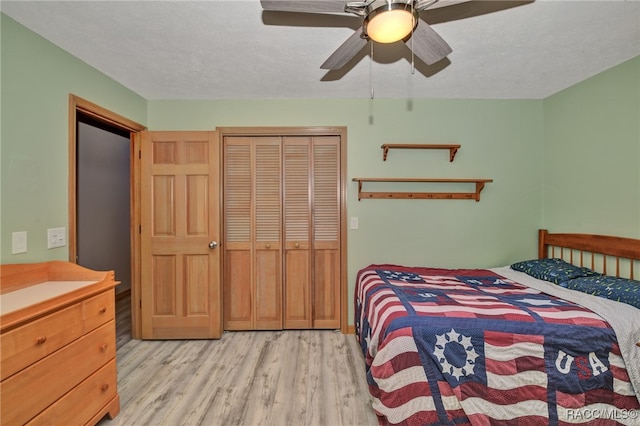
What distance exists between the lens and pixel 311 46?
190 centimetres

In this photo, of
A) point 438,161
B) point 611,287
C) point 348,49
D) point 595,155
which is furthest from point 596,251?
point 348,49

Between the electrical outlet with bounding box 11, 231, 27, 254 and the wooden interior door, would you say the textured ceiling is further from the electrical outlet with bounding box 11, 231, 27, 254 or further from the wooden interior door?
the electrical outlet with bounding box 11, 231, 27, 254

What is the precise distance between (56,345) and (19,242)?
73cm

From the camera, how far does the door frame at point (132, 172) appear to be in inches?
75.9

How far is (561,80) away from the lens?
241 cm

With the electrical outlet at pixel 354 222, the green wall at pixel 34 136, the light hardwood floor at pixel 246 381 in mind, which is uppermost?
the green wall at pixel 34 136

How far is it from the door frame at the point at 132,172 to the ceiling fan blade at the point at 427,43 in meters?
2.39

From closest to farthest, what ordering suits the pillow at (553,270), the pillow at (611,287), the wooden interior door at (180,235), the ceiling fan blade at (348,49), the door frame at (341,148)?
the ceiling fan blade at (348,49), the pillow at (611,287), the pillow at (553,270), the wooden interior door at (180,235), the door frame at (341,148)

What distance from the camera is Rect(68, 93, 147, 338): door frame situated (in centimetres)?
193

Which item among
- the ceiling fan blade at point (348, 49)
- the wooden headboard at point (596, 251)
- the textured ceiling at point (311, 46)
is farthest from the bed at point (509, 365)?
the textured ceiling at point (311, 46)

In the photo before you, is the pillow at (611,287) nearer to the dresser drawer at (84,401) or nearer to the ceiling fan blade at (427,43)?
the ceiling fan blade at (427,43)

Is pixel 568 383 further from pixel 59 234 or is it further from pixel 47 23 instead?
pixel 47 23

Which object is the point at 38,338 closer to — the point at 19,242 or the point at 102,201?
the point at 19,242

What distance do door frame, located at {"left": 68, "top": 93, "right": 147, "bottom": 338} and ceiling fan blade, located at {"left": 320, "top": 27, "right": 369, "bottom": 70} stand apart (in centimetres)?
191
